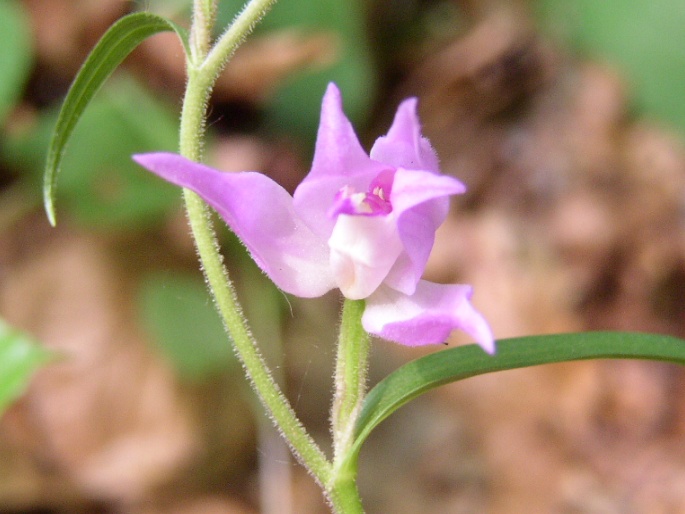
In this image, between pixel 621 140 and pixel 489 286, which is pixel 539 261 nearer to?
pixel 489 286

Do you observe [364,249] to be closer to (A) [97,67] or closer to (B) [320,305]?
(A) [97,67]

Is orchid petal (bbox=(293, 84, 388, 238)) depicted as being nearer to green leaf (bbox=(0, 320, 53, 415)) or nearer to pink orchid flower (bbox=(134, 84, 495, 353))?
pink orchid flower (bbox=(134, 84, 495, 353))

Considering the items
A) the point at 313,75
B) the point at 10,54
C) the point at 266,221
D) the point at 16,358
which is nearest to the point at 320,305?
the point at 313,75

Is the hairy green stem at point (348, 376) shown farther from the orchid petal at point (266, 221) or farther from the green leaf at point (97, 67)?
the green leaf at point (97, 67)

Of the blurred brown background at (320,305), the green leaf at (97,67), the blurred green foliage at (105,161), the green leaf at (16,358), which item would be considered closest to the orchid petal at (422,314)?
the green leaf at (97,67)

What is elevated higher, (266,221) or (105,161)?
(266,221)

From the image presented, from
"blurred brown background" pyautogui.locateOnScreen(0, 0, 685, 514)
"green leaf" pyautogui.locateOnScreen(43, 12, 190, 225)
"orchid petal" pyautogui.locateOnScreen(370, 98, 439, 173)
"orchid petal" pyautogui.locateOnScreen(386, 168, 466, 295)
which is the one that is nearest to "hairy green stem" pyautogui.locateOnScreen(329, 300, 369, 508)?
"orchid petal" pyautogui.locateOnScreen(386, 168, 466, 295)
